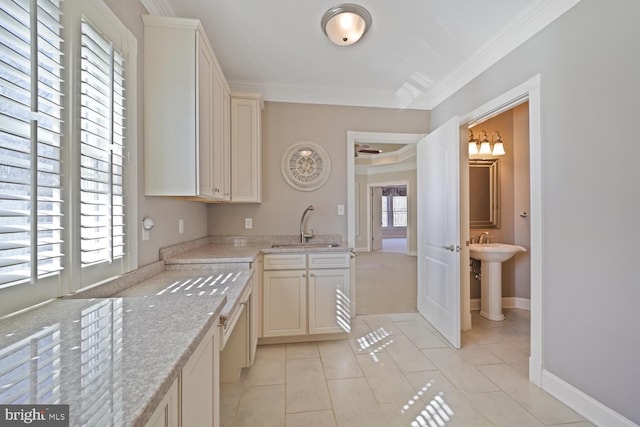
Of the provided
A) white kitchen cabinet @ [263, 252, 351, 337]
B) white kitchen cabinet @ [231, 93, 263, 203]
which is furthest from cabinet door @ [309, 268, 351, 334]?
white kitchen cabinet @ [231, 93, 263, 203]

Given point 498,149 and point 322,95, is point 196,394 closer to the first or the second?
point 322,95

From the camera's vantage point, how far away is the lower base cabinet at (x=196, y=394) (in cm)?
70

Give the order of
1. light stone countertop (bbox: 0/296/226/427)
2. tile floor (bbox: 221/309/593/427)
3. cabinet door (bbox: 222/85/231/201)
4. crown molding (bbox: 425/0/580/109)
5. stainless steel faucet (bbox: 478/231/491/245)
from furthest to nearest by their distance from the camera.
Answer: stainless steel faucet (bbox: 478/231/491/245)
cabinet door (bbox: 222/85/231/201)
crown molding (bbox: 425/0/580/109)
tile floor (bbox: 221/309/593/427)
light stone countertop (bbox: 0/296/226/427)

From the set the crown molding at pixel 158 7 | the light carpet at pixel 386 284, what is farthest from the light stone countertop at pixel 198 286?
the light carpet at pixel 386 284

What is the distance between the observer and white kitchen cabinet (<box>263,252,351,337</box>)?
2.57 meters

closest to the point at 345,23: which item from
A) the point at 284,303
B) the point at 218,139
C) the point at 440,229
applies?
→ the point at 218,139

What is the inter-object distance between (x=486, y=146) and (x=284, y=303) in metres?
2.99

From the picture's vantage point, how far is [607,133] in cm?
152

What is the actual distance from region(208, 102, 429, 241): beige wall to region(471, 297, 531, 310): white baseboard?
1862 millimetres

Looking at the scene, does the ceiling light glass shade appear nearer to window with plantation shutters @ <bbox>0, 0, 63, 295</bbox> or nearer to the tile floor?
the tile floor

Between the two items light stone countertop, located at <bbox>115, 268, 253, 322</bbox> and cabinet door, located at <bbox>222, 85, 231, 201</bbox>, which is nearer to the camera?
light stone countertop, located at <bbox>115, 268, 253, 322</bbox>

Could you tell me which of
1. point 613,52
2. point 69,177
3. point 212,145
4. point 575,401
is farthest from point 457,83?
point 69,177

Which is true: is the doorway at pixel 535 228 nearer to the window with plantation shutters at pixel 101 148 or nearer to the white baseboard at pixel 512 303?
the white baseboard at pixel 512 303

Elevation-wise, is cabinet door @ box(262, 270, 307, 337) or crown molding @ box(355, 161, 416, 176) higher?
crown molding @ box(355, 161, 416, 176)
